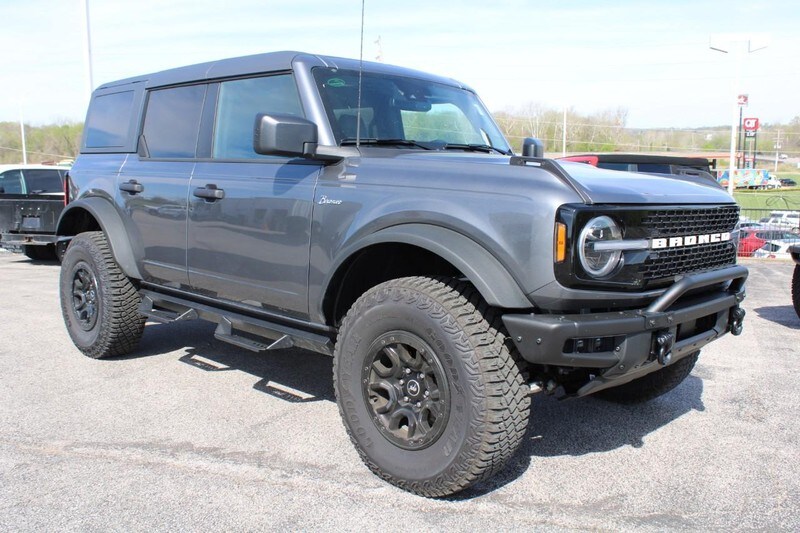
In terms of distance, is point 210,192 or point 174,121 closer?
point 210,192

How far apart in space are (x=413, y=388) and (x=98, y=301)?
3.19m

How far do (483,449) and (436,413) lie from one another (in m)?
0.28

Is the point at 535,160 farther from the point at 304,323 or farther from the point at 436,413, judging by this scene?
the point at 304,323

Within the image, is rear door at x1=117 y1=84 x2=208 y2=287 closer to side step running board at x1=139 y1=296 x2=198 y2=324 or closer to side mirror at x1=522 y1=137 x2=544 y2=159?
side step running board at x1=139 y1=296 x2=198 y2=324

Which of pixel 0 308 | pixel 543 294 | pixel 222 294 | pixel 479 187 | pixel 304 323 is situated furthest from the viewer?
pixel 0 308

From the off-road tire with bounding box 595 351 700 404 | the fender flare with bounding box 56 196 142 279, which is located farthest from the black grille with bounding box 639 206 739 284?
the fender flare with bounding box 56 196 142 279

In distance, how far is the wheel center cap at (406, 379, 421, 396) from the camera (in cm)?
329

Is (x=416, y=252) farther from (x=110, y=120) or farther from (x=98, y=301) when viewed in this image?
(x=110, y=120)

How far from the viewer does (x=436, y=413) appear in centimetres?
319

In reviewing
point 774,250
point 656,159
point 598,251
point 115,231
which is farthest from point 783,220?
point 598,251

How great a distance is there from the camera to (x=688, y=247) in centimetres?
338

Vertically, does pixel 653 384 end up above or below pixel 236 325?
below

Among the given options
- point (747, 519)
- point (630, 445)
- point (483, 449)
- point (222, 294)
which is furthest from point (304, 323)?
point (747, 519)

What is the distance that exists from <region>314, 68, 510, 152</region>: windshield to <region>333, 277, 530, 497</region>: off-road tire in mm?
1070
